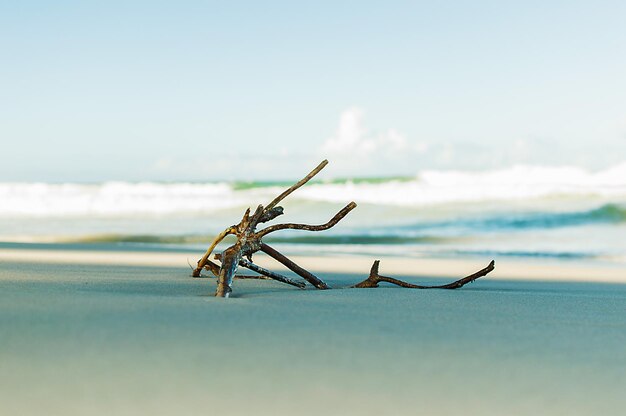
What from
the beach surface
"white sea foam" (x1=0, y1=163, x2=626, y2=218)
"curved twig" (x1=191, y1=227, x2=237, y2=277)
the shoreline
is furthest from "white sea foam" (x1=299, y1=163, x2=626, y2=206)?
the beach surface

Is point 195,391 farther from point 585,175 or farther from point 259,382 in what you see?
point 585,175

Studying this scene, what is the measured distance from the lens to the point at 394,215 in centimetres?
1554

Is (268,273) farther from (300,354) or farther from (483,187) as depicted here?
(483,187)

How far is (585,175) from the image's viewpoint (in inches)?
912

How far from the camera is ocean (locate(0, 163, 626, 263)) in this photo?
31.3ft

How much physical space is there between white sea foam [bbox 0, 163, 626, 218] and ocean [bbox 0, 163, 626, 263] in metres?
0.04

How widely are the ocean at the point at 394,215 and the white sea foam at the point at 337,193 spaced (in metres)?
0.04

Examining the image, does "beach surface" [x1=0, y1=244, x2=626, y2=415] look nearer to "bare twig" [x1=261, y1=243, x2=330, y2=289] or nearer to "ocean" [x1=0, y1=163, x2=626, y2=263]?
"bare twig" [x1=261, y1=243, x2=330, y2=289]

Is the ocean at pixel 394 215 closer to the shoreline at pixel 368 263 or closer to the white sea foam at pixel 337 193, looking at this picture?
the white sea foam at pixel 337 193

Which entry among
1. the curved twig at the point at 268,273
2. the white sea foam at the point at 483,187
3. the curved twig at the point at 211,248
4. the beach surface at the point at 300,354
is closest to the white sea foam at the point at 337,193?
the white sea foam at the point at 483,187

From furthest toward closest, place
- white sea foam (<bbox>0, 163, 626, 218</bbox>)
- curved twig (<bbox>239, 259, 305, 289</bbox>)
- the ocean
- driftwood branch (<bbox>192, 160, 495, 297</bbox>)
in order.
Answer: white sea foam (<bbox>0, 163, 626, 218</bbox>) → the ocean → curved twig (<bbox>239, 259, 305, 289</bbox>) → driftwood branch (<bbox>192, 160, 495, 297</bbox>)

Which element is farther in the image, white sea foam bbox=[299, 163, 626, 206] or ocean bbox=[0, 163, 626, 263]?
white sea foam bbox=[299, 163, 626, 206]

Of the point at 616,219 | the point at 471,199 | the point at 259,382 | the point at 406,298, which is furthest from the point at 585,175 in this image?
the point at 259,382

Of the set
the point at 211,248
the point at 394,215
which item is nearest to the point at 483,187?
the point at 394,215
